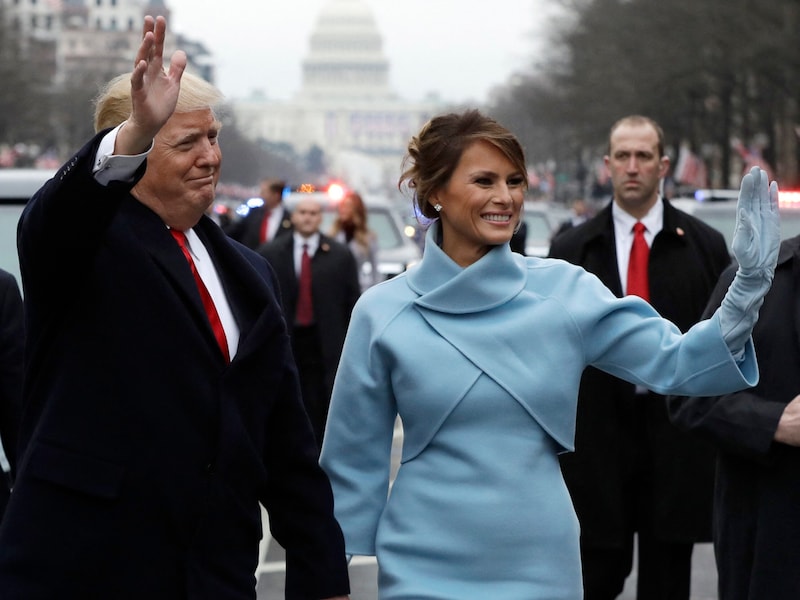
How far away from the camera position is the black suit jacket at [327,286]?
1198 cm

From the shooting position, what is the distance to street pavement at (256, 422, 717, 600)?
28.1 feet

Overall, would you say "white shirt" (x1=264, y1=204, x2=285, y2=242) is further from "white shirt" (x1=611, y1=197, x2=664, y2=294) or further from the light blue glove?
the light blue glove

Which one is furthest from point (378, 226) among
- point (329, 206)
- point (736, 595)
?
point (736, 595)

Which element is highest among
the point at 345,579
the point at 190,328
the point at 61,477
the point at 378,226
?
the point at 190,328

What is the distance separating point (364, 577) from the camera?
361 inches

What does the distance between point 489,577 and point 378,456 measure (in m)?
0.43

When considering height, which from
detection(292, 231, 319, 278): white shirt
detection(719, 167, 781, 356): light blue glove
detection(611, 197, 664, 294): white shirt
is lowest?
detection(292, 231, 319, 278): white shirt

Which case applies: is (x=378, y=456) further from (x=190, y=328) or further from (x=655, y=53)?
(x=655, y=53)

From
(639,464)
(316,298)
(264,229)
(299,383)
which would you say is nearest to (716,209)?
(316,298)

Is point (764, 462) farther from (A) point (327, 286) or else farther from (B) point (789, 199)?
(A) point (327, 286)

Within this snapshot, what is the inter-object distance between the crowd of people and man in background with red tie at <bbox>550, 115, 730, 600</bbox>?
1.57 meters

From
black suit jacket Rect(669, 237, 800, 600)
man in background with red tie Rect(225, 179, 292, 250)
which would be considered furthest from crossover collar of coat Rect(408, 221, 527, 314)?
man in background with red tie Rect(225, 179, 292, 250)

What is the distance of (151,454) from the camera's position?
3.97m

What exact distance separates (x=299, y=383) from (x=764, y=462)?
160cm
